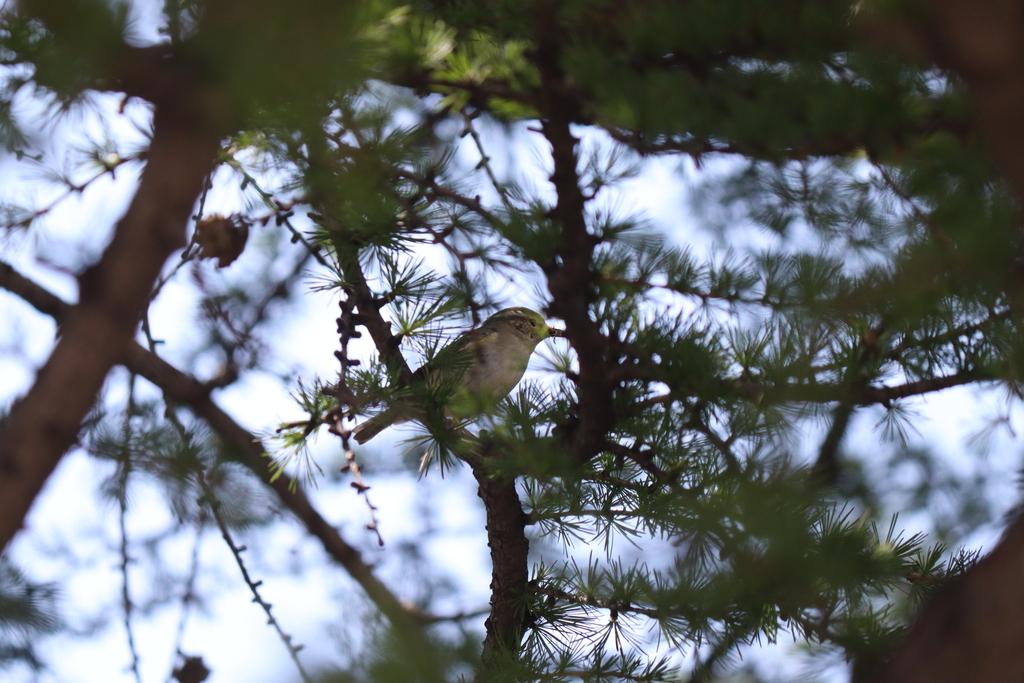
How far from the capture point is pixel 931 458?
460 centimetres

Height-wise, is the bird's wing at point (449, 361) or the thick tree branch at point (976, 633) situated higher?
the bird's wing at point (449, 361)

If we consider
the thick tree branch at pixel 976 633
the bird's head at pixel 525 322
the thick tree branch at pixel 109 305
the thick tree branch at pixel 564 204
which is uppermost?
the bird's head at pixel 525 322

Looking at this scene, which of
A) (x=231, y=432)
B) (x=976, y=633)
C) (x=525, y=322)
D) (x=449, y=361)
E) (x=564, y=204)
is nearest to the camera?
(x=976, y=633)

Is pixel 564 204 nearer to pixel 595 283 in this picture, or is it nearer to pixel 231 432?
pixel 595 283

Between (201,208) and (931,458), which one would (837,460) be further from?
(201,208)

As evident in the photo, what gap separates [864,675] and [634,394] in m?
0.76

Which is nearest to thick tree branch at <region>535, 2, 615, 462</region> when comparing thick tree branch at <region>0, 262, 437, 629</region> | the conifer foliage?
the conifer foliage

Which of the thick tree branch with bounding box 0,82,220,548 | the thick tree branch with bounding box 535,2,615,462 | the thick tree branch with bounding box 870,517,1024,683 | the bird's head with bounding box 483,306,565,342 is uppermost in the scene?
the bird's head with bounding box 483,306,565,342

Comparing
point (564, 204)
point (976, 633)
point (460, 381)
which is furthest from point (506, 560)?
point (976, 633)

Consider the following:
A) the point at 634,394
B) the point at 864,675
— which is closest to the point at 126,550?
the point at 634,394

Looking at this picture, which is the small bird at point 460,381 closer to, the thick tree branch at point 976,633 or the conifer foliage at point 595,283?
the conifer foliage at point 595,283

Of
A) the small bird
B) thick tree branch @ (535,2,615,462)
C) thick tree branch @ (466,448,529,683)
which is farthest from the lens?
thick tree branch @ (466,448,529,683)

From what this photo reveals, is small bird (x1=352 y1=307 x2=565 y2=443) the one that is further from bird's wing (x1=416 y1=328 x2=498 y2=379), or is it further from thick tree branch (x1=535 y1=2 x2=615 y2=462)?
thick tree branch (x1=535 y1=2 x2=615 y2=462)

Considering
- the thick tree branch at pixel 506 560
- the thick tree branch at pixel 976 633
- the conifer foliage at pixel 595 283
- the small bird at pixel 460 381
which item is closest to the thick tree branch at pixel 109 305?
the conifer foliage at pixel 595 283
